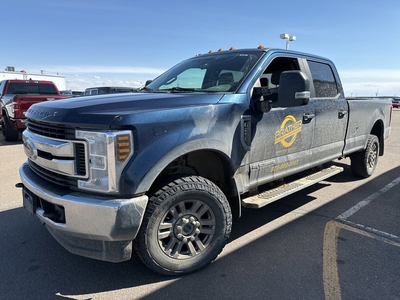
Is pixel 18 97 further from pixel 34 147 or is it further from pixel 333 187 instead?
pixel 333 187

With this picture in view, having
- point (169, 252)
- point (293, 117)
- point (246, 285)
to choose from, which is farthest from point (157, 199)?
point (293, 117)

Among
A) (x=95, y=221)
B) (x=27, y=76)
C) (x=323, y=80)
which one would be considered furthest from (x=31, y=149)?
(x=27, y=76)

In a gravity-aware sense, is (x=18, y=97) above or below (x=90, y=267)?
above

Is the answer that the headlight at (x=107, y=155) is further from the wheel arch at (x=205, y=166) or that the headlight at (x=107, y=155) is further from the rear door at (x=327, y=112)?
the rear door at (x=327, y=112)

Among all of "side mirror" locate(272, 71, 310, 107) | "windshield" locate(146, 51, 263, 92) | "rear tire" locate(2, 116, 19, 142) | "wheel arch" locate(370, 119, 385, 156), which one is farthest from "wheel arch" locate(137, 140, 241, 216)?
"rear tire" locate(2, 116, 19, 142)

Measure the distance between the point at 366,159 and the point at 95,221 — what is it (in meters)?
5.09

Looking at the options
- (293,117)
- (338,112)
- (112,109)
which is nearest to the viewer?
(112,109)

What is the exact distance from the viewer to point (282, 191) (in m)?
3.65

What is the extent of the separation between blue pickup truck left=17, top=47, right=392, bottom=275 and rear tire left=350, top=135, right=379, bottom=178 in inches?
90.2

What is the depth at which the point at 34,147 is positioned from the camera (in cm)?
281

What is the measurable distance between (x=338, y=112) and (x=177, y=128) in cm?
294

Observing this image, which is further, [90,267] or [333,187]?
[333,187]

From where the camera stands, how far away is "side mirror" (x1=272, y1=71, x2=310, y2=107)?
303 centimetres

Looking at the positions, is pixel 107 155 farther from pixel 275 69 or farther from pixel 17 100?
pixel 17 100
